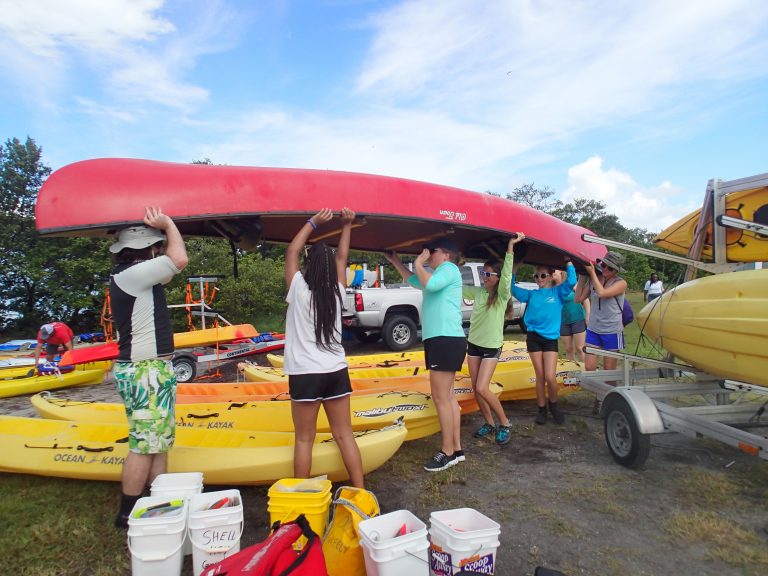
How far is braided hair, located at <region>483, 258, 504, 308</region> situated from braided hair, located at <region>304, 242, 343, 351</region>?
2.02 meters

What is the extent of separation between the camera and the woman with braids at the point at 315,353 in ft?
9.82

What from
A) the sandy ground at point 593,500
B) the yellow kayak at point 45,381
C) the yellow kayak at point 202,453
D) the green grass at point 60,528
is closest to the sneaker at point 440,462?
the sandy ground at point 593,500

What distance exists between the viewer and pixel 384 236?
464cm

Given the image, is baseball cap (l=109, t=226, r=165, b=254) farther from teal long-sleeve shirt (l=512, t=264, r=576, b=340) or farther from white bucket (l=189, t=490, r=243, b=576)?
teal long-sleeve shirt (l=512, t=264, r=576, b=340)

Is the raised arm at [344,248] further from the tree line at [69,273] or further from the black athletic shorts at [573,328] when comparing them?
the tree line at [69,273]

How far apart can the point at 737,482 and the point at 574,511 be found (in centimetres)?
154

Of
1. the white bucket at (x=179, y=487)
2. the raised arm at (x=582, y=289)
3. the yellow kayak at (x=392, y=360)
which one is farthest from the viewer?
the yellow kayak at (x=392, y=360)

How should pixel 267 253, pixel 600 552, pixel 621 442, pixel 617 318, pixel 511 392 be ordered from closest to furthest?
pixel 600 552 → pixel 621 442 → pixel 617 318 → pixel 511 392 → pixel 267 253

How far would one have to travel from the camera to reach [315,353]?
9.87 ft

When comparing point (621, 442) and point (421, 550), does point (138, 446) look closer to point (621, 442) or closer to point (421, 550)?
point (421, 550)

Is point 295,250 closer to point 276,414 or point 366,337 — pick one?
point 276,414

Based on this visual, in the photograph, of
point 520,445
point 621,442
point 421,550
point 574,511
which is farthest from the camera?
point 520,445

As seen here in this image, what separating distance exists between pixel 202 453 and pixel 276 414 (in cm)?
118

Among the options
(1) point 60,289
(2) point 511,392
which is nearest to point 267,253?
(1) point 60,289
